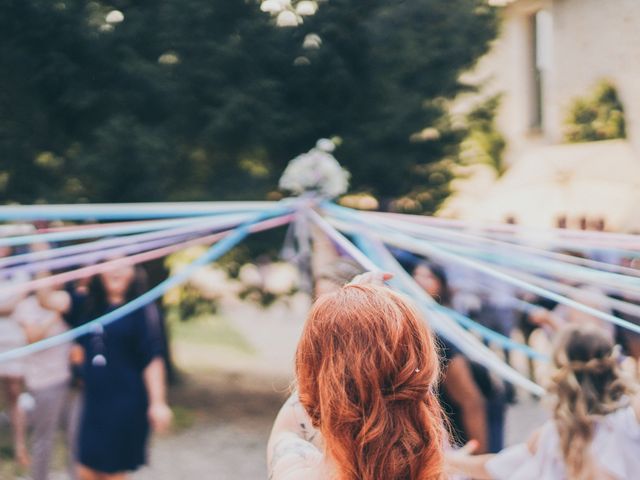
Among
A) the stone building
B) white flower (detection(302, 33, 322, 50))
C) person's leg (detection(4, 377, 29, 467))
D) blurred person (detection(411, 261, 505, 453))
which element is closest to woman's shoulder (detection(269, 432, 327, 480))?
blurred person (detection(411, 261, 505, 453))

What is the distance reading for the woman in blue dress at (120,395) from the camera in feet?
13.8

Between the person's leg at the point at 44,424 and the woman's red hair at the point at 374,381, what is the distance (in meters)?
3.72

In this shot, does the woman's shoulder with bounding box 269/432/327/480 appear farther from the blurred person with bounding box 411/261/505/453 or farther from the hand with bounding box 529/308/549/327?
the hand with bounding box 529/308/549/327

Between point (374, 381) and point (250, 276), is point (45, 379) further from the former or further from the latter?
point (374, 381)

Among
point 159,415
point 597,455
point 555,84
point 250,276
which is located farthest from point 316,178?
point 555,84

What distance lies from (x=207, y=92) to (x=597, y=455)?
14.6 ft

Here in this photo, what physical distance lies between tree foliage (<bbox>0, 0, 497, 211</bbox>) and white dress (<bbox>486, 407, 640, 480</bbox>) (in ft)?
12.9

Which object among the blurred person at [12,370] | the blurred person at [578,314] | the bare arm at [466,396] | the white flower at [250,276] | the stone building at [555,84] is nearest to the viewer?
the bare arm at [466,396]

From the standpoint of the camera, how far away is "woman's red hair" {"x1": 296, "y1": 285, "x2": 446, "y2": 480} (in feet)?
4.44

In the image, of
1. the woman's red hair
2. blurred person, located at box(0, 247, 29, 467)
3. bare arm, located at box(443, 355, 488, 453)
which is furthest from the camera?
blurred person, located at box(0, 247, 29, 467)

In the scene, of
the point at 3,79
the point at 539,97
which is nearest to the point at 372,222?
the point at 3,79

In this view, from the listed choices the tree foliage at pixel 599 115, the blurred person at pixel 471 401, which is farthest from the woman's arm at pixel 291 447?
the tree foliage at pixel 599 115

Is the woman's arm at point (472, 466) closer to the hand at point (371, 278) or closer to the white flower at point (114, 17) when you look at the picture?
the hand at point (371, 278)

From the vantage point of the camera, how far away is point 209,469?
19.6 ft
